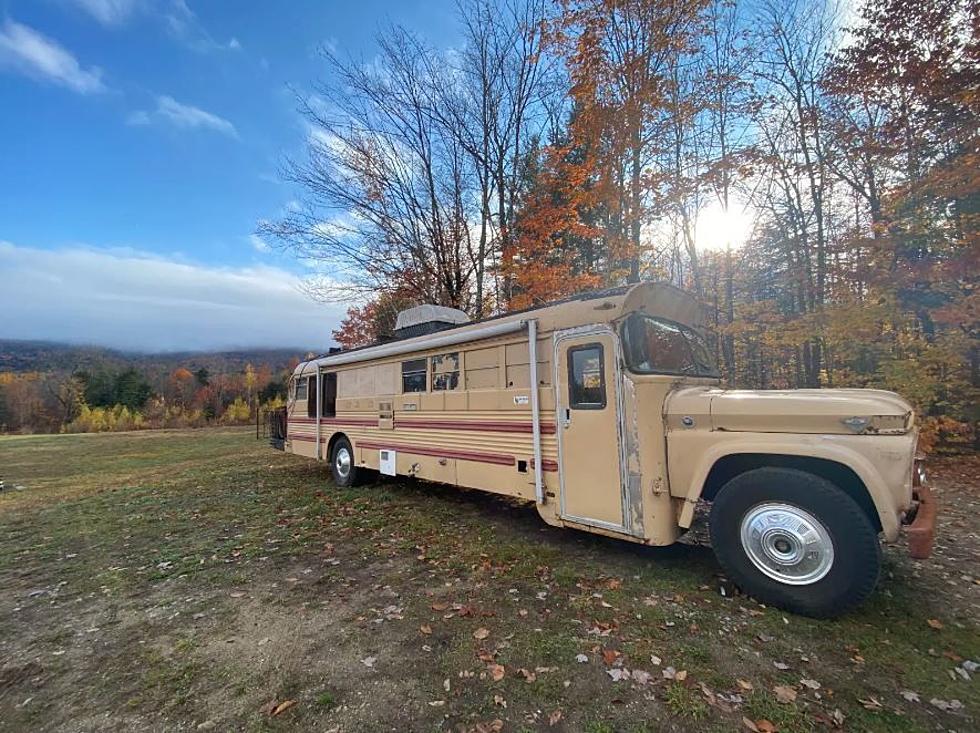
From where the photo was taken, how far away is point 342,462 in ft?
28.8

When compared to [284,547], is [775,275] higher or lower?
higher

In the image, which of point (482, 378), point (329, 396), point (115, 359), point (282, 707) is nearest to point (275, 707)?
point (282, 707)

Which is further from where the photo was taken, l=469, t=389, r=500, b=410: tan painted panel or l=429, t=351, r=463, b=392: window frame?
l=429, t=351, r=463, b=392: window frame

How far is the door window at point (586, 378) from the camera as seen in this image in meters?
4.36

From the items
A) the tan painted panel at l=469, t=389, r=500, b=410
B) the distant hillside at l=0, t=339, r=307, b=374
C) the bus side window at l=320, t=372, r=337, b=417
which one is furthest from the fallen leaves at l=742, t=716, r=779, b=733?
the distant hillside at l=0, t=339, r=307, b=374

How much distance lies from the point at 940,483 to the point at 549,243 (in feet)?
31.5

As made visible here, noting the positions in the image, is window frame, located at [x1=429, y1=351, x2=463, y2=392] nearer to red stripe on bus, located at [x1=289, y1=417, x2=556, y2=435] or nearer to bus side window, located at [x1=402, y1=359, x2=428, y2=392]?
bus side window, located at [x1=402, y1=359, x2=428, y2=392]

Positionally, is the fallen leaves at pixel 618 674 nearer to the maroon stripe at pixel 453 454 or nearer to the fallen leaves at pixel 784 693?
the fallen leaves at pixel 784 693

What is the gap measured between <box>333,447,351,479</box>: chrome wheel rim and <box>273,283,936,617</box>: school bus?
258 centimetres

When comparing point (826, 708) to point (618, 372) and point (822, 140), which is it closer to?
point (618, 372)

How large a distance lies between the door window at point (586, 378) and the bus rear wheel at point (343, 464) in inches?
207

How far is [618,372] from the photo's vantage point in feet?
13.8

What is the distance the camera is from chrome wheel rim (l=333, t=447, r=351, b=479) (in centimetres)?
859

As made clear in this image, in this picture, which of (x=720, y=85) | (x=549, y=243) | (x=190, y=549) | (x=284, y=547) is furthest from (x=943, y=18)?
(x=190, y=549)
